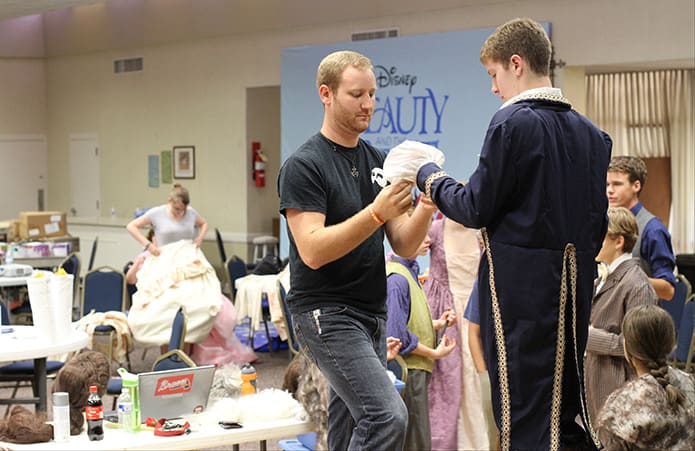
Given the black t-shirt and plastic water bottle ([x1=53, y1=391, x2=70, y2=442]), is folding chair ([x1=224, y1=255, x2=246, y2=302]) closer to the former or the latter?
plastic water bottle ([x1=53, y1=391, x2=70, y2=442])

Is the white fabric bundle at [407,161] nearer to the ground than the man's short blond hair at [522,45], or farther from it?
nearer to the ground

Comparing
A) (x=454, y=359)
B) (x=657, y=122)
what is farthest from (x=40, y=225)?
(x=454, y=359)

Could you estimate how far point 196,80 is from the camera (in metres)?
14.8

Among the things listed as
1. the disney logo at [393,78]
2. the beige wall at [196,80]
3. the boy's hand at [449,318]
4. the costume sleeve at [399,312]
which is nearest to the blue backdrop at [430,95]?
the disney logo at [393,78]

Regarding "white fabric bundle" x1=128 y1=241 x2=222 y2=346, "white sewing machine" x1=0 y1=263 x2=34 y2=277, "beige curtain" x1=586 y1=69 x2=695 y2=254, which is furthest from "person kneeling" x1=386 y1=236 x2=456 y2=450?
"beige curtain" x1=586 y1=69 x2=695 y2=254

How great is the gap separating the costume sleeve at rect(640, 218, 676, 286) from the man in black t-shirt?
107 inches

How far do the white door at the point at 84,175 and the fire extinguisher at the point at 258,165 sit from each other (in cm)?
365

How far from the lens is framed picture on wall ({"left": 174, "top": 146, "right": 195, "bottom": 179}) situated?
14.9 meters

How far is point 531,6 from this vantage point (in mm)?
10367

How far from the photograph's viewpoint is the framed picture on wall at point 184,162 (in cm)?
Result: 1490

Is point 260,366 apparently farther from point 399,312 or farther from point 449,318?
point 399,312

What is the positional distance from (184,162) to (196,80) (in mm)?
1229

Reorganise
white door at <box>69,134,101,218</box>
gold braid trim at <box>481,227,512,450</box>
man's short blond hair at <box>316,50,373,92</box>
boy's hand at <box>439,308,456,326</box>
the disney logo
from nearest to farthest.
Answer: gold braid trim at <box>481,227,512,450</box> → man's short blond hair at <box>316,50,373,92</box> → boy's hand at <box>439,308,456,326</box> → the disney logo → white door at <box>69,134,101,218</box>

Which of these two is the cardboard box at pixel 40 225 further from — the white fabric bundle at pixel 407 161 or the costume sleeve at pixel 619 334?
the white fabric bundle at pixel 407 161
